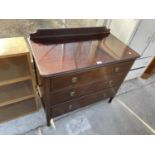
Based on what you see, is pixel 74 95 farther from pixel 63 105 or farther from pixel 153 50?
pixel 153 50

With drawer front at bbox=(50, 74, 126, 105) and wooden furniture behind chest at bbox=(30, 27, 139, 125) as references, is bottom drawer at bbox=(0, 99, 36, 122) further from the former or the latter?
drawer front at bbox=(50, 74, 126, 105)

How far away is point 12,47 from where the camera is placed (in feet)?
3.78

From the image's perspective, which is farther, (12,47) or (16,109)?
(16,109)

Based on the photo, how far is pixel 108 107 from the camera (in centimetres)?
194

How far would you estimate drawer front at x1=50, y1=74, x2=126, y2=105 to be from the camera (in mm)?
1229

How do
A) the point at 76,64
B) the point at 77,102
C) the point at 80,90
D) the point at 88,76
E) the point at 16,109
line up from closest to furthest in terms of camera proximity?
1. the point at 76,64
2. the point at 88,76
3. the point at 80,90
4. the point at 77,102
5. the point at 16,109

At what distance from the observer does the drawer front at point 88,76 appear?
43.1 inches

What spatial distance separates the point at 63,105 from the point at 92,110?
0.61 metres

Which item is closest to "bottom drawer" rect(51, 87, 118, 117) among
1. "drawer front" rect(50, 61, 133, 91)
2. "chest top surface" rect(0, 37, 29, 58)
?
"drawer front" rect(50, 61, 133, 91)

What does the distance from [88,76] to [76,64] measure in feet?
0.61

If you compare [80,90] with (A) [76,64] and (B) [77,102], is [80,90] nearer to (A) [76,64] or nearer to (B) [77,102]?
(B) [77,102]

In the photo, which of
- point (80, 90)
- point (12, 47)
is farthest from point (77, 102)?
point (12, 47)

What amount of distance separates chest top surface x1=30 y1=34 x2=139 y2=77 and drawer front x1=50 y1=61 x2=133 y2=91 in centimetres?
7

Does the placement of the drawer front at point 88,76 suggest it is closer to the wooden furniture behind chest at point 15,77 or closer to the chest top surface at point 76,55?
the chest top surface at point 76,55
